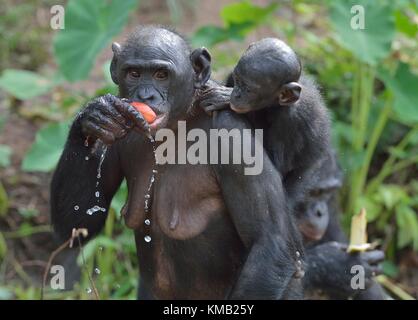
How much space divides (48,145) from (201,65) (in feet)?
10.2

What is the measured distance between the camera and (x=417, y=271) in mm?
8625

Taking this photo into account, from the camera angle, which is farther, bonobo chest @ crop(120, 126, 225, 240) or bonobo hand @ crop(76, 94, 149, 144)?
bonobo chest @ crop(120, 126, 225, 240)

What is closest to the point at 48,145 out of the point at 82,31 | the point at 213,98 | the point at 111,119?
the point at 82,31

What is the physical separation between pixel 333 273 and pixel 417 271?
7.26 feet

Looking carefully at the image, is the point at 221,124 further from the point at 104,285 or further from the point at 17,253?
the point at 17,253

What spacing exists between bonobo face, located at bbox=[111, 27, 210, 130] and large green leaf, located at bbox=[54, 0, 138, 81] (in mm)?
2495

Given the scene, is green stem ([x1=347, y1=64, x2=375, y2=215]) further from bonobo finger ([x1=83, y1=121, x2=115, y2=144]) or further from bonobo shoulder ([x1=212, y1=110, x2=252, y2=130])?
bonobo finger ([x1=83, y1=121, x2=115, y2=144])

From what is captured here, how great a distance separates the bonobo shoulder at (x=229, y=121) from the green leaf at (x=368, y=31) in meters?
2.51

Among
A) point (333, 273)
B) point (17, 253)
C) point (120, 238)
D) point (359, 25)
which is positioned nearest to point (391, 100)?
A: point (359, 25)

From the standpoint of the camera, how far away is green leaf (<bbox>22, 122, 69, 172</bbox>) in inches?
302

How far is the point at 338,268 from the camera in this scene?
671 cm

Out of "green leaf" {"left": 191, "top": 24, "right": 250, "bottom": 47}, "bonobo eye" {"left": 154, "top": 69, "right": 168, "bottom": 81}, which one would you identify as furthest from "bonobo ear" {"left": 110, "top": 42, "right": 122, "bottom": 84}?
"green leaf" {"left": 191, "top": 24, "right": 250, "bottom": 47}

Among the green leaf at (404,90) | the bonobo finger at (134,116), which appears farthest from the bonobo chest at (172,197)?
the green leaf at (404,90)

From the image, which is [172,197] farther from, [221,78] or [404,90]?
[221,78]
